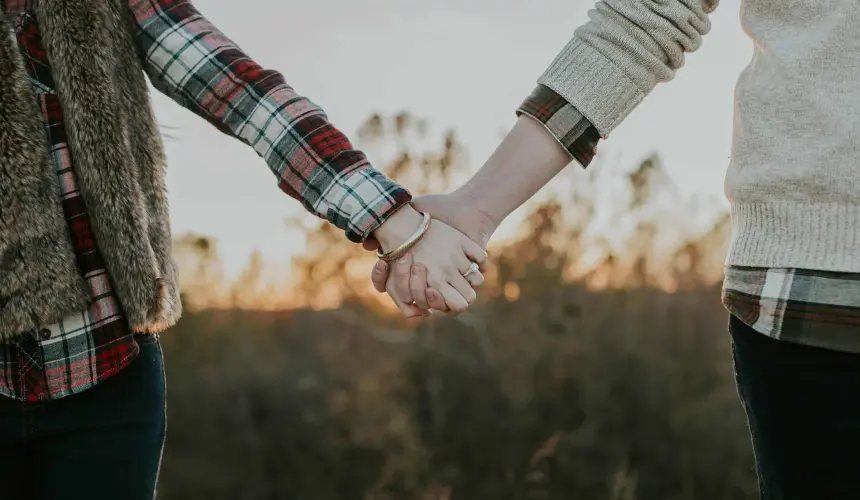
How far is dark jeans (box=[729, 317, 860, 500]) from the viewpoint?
1023 mm

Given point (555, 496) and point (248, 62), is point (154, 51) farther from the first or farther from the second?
point (555, 496)

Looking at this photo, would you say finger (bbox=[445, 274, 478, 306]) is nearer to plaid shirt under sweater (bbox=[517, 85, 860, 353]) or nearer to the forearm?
the forearm

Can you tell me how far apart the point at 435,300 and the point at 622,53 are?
66 centimetres

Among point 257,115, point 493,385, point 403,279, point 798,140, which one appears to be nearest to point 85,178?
point 257,115

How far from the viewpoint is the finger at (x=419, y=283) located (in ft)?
5.97

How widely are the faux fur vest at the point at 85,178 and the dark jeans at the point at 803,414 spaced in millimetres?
847

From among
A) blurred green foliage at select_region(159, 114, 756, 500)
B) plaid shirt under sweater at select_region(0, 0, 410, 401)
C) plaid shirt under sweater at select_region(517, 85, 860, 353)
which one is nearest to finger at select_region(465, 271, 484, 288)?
plaid shirt under sweater at select_region(0, 0, 410, 401)

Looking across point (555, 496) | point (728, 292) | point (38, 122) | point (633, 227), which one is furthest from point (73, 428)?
point (633, 227)

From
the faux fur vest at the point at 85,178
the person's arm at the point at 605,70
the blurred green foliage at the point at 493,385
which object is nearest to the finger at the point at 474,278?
the person's arm at the point at 605,70

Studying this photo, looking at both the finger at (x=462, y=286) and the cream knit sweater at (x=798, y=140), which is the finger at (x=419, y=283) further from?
the cream knit sweater at (x=798, y=140)

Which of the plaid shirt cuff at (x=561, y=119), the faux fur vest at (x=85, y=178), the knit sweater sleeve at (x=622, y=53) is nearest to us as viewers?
the faux fur vest at (x=85, y=178)

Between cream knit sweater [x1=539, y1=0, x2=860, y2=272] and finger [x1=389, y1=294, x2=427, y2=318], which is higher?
cream knit sweater [x1=539, y1=0, x2=860, y2=272]

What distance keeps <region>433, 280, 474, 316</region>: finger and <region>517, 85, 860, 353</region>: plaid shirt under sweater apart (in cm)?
75

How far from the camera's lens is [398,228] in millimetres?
1735
